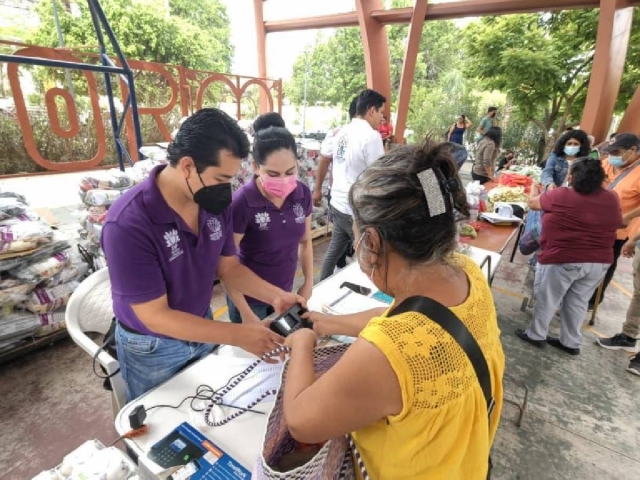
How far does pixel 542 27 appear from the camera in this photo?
856 centimetres

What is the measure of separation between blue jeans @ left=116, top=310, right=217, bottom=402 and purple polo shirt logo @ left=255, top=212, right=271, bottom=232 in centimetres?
72

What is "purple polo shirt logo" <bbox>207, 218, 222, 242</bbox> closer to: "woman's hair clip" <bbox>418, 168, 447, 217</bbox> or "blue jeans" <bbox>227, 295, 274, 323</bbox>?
"blue jeans" <bbox>227, 295, 274, 323</bbox>

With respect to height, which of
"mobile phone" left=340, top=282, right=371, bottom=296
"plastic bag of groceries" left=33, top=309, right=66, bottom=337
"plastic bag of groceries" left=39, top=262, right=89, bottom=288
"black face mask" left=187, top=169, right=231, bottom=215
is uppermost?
"black face mask" left=187, top=169, right=231, bottom=215

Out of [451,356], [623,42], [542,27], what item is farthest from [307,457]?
[542,27]

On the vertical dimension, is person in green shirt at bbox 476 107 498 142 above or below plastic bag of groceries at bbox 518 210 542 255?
above

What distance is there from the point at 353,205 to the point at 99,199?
2656mm

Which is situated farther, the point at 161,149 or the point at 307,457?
the point at 161,149

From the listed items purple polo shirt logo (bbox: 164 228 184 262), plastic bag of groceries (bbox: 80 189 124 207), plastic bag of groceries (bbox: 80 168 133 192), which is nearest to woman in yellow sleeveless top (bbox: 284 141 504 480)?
purple polo shirt logo (bbox: 164 228 184 262)

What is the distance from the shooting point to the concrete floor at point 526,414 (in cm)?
207

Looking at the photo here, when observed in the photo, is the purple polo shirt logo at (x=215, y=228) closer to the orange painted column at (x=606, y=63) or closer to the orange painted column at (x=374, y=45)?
the orange painted column at (x=606, y=63)

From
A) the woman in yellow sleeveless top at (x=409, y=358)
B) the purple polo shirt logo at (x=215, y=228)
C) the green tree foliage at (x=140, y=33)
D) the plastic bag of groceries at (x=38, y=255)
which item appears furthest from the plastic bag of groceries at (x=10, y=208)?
the green tree foliage at (x=140, y=33)

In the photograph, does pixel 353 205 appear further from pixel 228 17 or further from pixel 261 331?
pixel 228 17

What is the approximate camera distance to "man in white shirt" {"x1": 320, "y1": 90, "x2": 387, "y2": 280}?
127 inches

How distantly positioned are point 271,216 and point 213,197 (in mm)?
625
